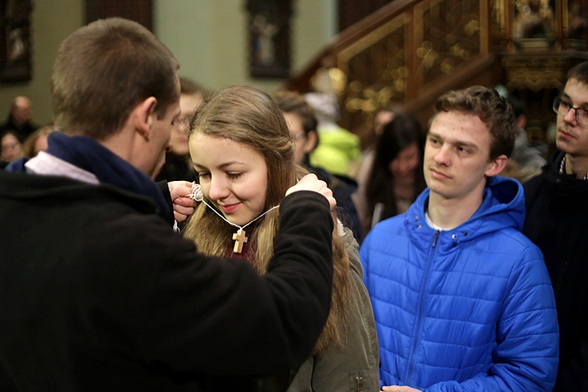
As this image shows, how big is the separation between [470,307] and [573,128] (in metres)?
0.80

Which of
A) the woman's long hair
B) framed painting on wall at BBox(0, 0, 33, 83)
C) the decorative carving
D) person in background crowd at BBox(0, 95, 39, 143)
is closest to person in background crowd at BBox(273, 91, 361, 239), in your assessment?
the woman's long hair

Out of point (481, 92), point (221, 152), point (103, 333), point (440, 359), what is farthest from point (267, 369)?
point (481, 92)

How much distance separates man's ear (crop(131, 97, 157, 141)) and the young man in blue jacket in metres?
1.35

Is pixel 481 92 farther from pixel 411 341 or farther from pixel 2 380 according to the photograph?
pixel 2 380

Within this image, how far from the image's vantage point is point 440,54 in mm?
8547

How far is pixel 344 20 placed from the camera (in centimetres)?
1189

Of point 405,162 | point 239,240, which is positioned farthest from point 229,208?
point 405,162

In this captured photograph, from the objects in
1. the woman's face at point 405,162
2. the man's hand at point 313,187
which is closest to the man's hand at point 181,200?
the man's hand at point 313,187

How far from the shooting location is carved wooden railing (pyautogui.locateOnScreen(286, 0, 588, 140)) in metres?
→ 7.00

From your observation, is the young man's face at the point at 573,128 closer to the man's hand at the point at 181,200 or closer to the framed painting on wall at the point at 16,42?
the man's hand at the point at 181,200

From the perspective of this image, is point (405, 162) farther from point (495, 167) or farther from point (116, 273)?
point (116, 273)

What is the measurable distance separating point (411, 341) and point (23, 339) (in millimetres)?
1539

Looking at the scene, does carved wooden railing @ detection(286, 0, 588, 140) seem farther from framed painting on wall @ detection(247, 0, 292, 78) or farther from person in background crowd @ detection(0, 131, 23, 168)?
person in background crowd @ detection(0, 131, 23, 168)

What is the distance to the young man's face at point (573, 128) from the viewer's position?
119 inches
